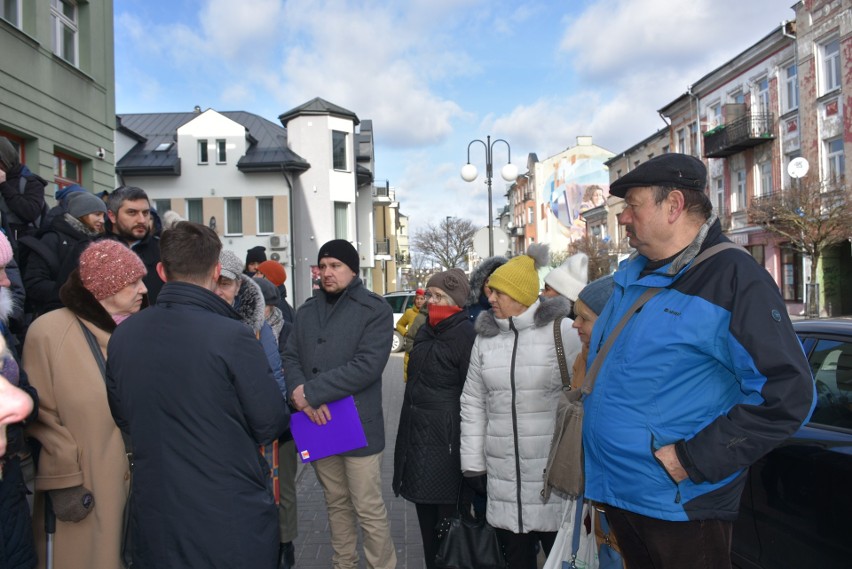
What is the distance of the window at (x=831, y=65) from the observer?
26.7 m

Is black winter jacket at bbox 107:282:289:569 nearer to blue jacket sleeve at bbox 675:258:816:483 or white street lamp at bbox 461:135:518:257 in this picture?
blue jacket sleeve at bbox 675:258:816:483

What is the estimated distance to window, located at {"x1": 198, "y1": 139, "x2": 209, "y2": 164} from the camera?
34.1 m

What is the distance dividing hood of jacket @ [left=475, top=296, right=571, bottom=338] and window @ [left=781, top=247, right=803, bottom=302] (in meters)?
30.4

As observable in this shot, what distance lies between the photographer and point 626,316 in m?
2.63

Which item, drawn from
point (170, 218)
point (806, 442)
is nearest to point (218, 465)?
point (806, 442)

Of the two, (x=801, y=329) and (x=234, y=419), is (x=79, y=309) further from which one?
(x=801, y=329)

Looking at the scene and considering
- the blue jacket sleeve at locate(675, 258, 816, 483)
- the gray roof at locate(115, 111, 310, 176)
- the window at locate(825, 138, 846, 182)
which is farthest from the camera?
the gray roof at locate(115, 111, 310, 176)

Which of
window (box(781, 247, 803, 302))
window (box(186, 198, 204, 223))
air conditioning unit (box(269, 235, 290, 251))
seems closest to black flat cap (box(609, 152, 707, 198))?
window (box(781, 247, 803, 302))

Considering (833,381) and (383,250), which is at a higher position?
(383,250)

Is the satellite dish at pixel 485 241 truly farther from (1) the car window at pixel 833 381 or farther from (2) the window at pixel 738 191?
(2) the window at pixel 738 191

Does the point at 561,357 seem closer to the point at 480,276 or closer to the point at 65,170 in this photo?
the point at 480,276

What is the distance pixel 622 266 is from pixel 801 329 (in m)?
1.62

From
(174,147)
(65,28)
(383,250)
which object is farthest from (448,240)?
(65,28)

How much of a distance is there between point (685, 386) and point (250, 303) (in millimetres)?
2872
